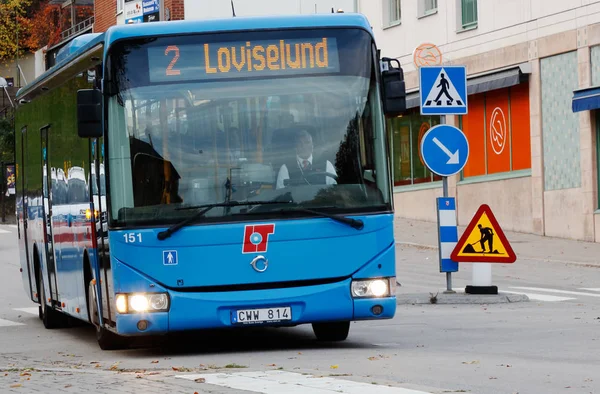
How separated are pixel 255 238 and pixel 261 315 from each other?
2.19 ft

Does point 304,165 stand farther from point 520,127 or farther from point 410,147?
point 410,147

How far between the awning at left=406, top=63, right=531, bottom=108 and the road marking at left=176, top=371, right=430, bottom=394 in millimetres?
23356

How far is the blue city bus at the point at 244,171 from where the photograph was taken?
12.1 m

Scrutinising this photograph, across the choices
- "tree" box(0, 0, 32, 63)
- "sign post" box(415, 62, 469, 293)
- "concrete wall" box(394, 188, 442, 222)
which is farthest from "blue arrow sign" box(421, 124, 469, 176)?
"tree" box(0, 0, 32, 63)

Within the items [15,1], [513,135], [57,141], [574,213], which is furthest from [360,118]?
[15,1]

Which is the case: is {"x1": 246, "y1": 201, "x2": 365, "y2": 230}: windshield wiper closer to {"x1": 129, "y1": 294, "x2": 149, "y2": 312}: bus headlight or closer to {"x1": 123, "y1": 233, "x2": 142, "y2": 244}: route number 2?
{"x1": 123, "y1": 233, "x2": 142, "y2": 244}: route number 2

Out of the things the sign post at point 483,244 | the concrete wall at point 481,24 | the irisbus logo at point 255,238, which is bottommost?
the sign post at point 483,244

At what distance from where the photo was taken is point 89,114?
40.2ft

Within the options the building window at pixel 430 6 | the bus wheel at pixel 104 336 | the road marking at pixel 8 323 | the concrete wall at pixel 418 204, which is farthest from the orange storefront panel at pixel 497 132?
the bus wheel at pixel 104 336

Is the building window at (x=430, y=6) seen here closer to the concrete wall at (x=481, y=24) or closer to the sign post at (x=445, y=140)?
the concrete wall at (x=481, y=24)

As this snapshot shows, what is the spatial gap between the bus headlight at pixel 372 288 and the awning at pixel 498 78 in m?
20.9

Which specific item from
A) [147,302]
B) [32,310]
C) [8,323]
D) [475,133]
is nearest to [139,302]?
[147,302]

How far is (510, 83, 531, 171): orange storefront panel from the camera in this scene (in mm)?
33031

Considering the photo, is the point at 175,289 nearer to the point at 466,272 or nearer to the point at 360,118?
the point at 360,118
